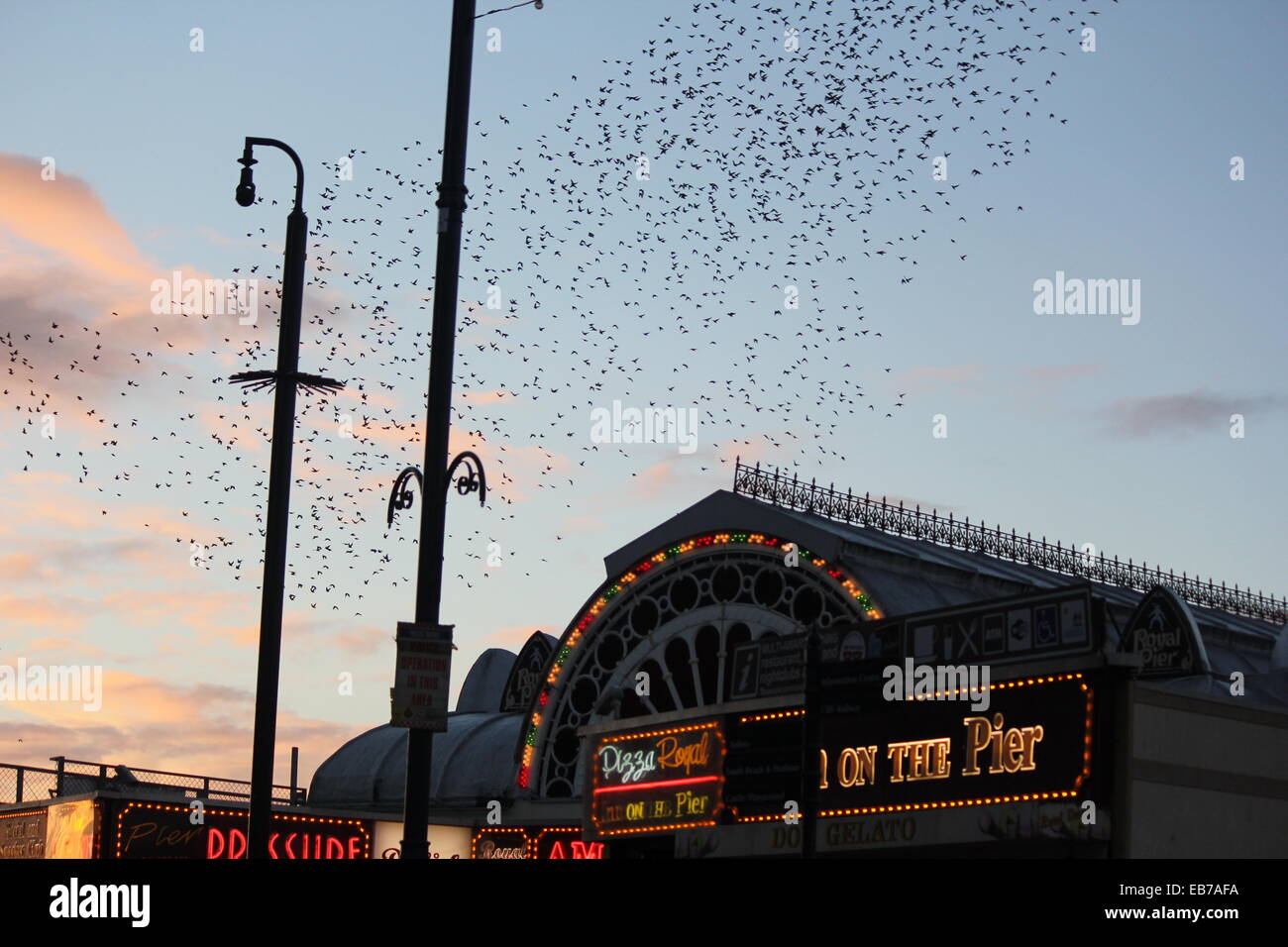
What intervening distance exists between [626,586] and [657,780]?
1066cm

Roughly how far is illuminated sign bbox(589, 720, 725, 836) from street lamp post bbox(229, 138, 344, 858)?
50.4 ft

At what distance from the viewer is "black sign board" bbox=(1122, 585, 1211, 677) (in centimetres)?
3309

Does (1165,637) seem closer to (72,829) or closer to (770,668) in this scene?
(770,668)

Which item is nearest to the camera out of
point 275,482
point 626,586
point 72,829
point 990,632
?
point 275,482

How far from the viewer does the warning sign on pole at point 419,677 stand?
15.4m

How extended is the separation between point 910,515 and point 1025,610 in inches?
769

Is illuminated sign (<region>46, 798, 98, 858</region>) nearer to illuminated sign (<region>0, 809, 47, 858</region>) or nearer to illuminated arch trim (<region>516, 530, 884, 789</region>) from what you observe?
illuminated sign (<region>0, 809, 47, 858</region>)

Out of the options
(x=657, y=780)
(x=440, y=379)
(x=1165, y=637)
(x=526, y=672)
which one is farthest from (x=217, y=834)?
(x=440, y=379)

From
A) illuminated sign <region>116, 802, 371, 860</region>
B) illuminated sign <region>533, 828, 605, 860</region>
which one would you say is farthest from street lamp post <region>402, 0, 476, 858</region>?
illuminated sign <region>533, 828, 605, 860</region>

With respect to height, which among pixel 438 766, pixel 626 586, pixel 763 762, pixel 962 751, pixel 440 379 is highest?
pixel 626 586

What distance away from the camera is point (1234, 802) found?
27.6m

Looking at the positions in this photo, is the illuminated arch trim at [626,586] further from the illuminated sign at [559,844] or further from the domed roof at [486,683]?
the domed roof at [486,683]

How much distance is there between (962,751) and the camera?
94.6ft
